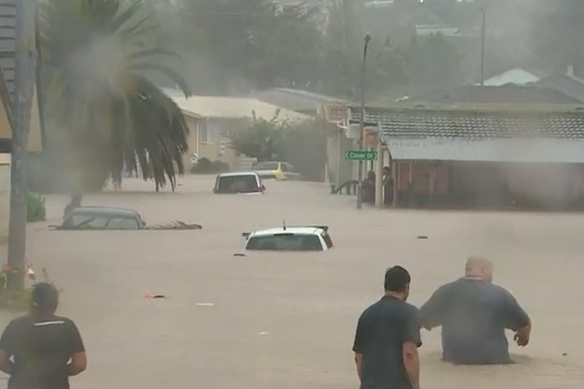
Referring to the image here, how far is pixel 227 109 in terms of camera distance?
39500mm

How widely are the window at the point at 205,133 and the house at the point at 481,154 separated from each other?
21.0 ft

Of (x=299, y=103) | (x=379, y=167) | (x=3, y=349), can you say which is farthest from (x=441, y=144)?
(x=3, y=349)

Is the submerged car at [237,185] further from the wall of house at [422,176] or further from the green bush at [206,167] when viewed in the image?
the green bush at [206,167]

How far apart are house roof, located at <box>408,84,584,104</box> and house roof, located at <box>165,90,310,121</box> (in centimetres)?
448

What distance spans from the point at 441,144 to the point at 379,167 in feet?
9.45

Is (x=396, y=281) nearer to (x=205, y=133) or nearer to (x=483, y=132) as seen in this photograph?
(x=483, y=132)

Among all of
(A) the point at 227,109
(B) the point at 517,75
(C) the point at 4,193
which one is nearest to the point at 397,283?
(B) the point at 517,75

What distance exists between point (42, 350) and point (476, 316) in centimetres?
422

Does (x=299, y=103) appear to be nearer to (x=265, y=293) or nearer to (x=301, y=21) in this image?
(x=265, y=293)

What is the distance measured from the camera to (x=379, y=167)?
4344 centimetres

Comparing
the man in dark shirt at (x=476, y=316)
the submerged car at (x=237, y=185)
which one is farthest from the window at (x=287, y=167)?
the man in dark shirt at (x=476, y=316)

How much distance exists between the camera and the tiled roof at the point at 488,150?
1145 inches

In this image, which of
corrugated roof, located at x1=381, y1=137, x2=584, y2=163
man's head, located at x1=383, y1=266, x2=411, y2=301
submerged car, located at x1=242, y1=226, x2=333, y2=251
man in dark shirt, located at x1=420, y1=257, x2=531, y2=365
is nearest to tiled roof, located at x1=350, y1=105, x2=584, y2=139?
corrugated roof, located at x1=381, y1=137, x2=584, y2=163

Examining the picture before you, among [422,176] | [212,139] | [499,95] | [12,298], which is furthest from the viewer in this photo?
[212,139]
